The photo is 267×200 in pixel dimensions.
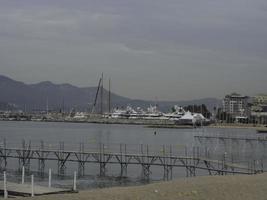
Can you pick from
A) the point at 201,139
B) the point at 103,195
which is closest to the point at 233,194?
the point at 103,195

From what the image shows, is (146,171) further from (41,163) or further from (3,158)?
(3,158)

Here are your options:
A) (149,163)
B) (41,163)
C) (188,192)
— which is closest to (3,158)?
(41,163)

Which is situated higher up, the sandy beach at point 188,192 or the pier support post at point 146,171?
the sandy beach at point 188,192

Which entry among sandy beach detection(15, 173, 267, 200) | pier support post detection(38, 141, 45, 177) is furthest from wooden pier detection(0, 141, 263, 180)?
sandy beach detection(15, 173, 267, 200)

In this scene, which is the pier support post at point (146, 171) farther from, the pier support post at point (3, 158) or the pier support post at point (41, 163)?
the pier support post at point (3, 158)

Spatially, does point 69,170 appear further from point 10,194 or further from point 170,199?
point 170,199

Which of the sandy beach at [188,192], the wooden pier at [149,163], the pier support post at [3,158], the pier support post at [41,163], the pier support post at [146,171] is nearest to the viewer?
the sandy beach at [188,192]

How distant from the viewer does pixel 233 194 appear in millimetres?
23594

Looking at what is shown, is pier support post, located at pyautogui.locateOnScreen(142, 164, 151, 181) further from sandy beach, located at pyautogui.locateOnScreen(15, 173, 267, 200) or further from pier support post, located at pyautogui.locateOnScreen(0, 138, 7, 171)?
sandy beach, located at pyautogui.locateOnScreen(15, 173, 267, 200)

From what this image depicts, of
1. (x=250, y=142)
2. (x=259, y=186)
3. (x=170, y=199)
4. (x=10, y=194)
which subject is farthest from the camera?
(x=250, y=142)

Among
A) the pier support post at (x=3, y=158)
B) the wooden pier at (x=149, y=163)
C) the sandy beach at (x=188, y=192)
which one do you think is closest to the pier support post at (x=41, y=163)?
the wooden pier at (x=149, y=163)

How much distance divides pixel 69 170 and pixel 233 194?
38812mm

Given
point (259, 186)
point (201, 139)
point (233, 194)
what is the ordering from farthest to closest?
point (201, 139) < point (259, 186) < point (233, 194)

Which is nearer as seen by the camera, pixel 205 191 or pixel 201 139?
pixel 205 191
